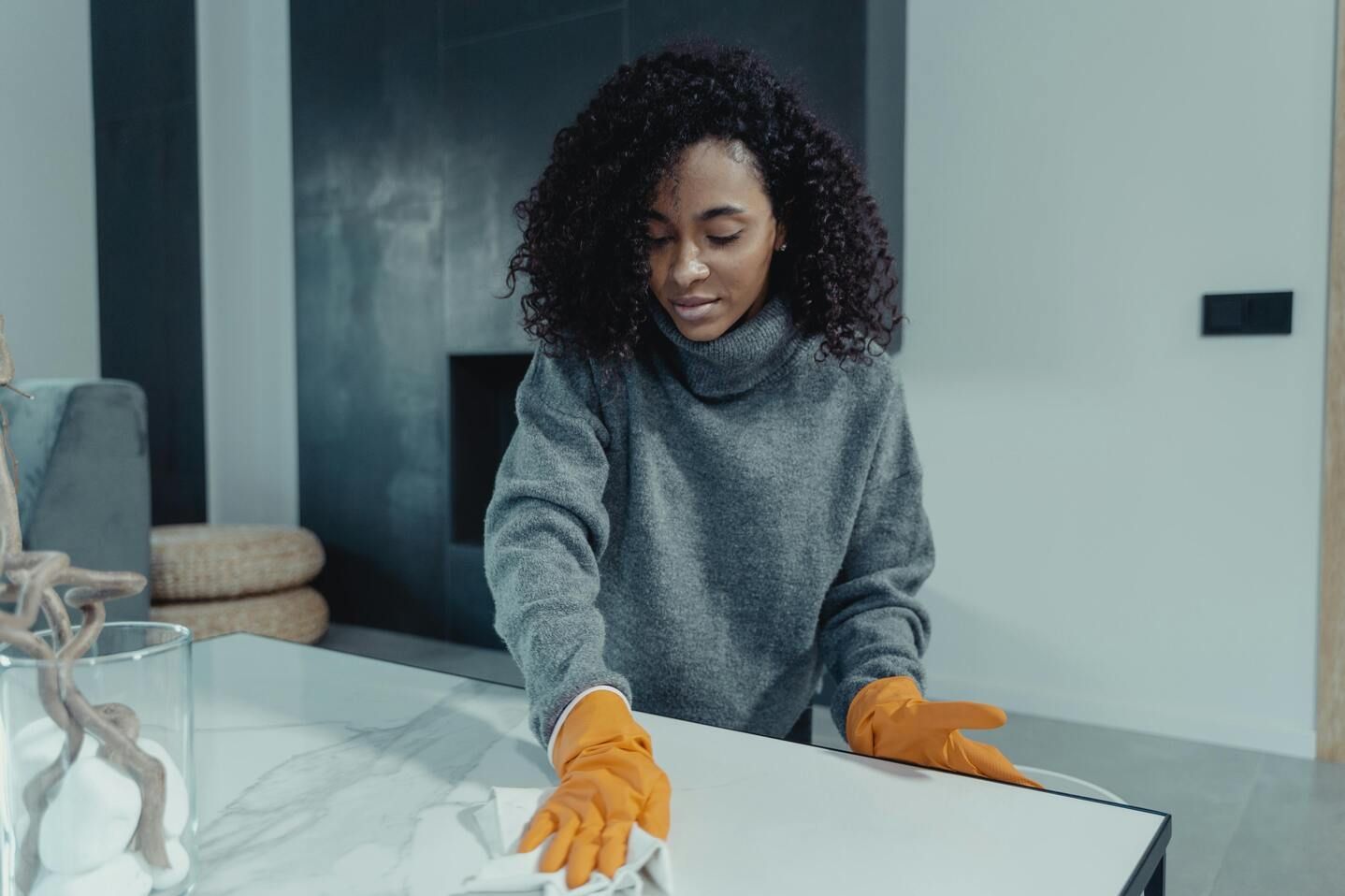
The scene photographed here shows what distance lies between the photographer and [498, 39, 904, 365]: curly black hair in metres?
0.93

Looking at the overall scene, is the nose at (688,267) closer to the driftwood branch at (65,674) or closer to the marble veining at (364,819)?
the marble veining at (364,819)

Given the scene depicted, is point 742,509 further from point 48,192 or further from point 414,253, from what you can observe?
point 48,192

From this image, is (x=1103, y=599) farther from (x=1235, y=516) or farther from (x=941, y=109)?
(x=941, y=109)

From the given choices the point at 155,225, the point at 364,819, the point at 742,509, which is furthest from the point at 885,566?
the point at 155,225

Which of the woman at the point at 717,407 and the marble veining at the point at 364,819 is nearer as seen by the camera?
the marble veining at the point at 364,819

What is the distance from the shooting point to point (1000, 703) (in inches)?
87.7

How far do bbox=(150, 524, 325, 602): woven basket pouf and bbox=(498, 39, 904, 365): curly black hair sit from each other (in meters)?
1.71

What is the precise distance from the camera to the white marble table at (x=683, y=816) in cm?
54

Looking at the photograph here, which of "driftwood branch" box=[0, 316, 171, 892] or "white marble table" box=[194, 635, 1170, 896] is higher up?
"driftwood branch" box=[0, 316, 171, 892]

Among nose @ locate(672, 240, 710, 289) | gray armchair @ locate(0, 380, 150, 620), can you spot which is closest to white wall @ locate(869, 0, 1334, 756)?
nose @ locate(672, 240, 710, 289)

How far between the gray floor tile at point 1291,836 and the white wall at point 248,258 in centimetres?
258

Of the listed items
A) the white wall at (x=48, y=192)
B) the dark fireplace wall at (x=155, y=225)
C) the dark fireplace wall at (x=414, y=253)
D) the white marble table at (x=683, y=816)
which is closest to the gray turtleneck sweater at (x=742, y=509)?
the white marble table at (x=683, y=816)

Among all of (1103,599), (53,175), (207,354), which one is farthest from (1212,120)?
(53,175)

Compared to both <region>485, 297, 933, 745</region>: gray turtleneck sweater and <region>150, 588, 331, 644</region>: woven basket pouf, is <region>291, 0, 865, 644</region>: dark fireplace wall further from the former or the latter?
<region>485, 297, 933, 745</region>: gray turtleneck sweater
